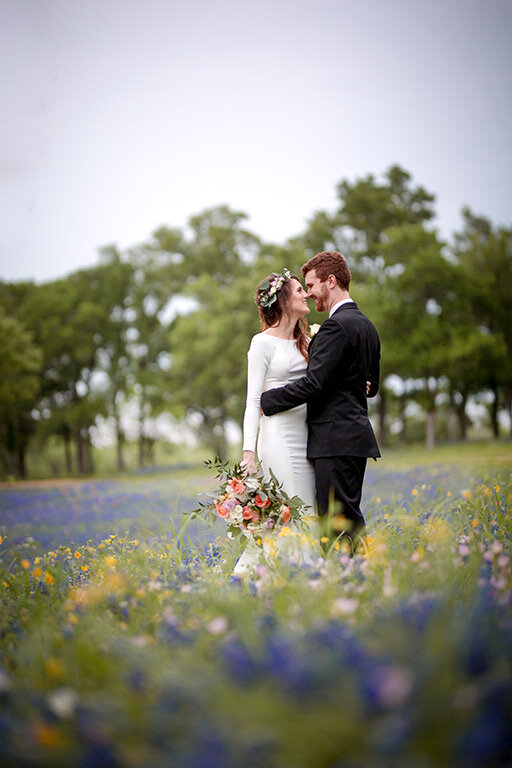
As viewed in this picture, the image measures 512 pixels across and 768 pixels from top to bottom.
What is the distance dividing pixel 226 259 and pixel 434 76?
21.6 metres

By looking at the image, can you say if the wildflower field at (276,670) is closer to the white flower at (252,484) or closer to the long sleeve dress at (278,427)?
the white flower at (252,484)

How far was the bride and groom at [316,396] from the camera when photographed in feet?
13.3

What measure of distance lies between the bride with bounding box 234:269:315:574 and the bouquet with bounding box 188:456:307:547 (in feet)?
0.38

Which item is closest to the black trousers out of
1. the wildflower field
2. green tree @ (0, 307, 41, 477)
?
the wildflower field

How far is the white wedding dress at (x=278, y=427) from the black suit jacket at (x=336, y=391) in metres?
0.10

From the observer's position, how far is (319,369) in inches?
158

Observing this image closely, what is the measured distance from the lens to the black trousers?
13.3 ft

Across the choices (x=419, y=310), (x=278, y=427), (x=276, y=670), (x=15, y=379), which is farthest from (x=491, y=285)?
(x=276, y=670)

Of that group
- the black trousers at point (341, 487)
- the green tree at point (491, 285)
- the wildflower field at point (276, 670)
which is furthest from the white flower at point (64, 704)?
the green tree at point (491, 285)

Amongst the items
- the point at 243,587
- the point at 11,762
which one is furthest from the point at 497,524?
the point at 11,762

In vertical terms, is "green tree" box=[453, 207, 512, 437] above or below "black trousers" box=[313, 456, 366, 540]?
above

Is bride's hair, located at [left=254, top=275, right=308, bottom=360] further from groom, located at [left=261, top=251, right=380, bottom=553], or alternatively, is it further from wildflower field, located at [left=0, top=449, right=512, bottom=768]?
wildflower field, located at [left=0, top=449, right=512, bottom=768]

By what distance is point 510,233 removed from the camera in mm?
29141

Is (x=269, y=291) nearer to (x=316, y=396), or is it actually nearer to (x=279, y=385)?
(x=279, y=385)
